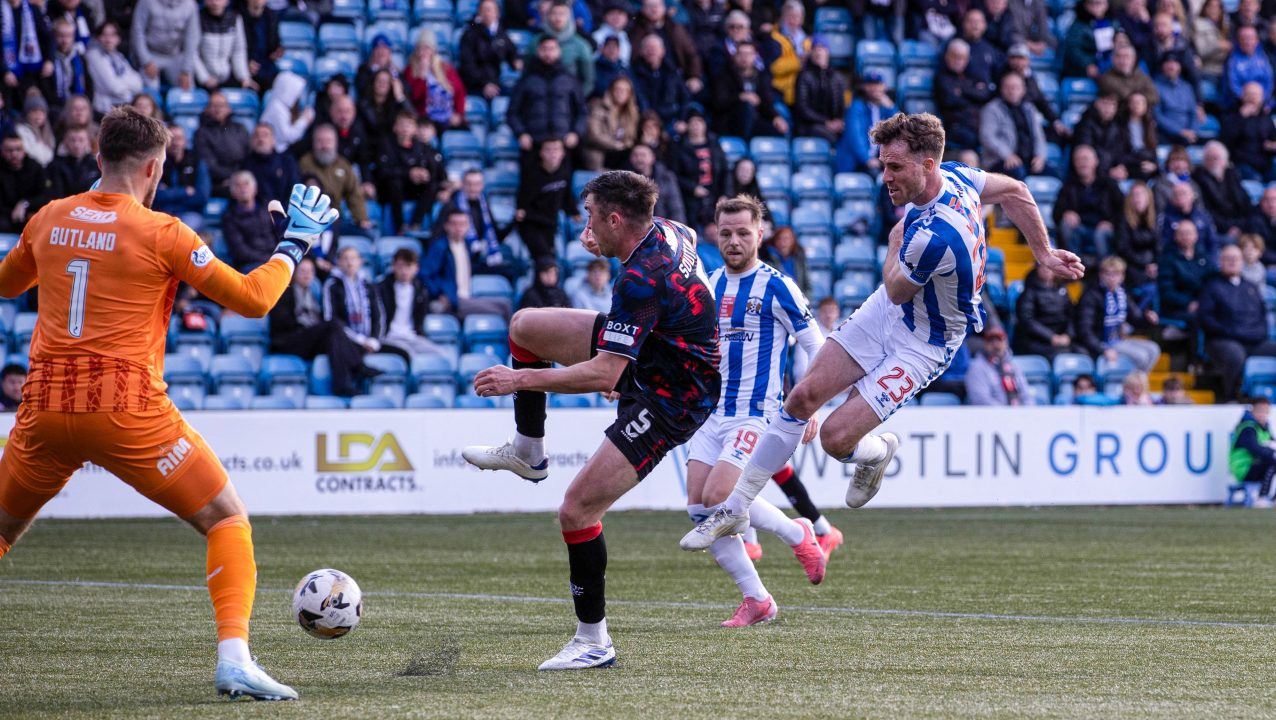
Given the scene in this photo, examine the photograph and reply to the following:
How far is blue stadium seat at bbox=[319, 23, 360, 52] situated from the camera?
2148 centimetres

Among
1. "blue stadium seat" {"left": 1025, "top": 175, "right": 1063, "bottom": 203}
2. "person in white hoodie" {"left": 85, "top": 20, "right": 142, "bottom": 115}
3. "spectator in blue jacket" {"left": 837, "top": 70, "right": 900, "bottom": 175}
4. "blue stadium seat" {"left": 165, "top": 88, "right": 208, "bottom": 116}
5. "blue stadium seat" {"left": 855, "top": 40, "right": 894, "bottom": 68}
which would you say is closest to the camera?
"person in white hoodie" {"left": 85, "top": 20, "right": 142, "bottom": 115}

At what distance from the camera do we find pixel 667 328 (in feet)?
24.0

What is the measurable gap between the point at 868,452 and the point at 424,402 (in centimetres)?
983

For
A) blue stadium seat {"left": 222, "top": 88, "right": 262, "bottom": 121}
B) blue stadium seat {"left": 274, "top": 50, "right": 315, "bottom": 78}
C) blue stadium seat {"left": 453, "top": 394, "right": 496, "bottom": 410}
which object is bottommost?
blue stadium seat {"left": 453, "top": 394, "right": 496, "bottom": 410}

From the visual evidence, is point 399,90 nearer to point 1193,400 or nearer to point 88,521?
point 88,521

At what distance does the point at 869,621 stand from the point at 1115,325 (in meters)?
13.3

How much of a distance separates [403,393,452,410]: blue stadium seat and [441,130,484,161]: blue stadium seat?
3.87 metres

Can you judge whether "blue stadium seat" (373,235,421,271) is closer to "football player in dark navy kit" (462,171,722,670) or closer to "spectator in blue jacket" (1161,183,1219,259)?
"spectator in blue jacket" (1161,183,1219,259)

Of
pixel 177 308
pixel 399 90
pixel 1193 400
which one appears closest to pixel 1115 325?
pixel 1193 400

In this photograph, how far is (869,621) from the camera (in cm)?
896

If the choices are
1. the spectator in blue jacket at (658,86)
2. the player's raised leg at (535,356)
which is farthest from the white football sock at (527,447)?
the spectator in blue jacket at (658,86)

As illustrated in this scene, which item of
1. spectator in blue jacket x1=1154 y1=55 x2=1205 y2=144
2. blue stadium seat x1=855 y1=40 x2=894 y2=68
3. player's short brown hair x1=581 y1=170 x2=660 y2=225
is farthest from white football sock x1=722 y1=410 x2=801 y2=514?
spectator in blue jacket x1=1154 y1=55 x2=1205 y2=144

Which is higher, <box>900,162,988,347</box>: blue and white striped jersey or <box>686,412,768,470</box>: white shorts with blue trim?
<box>900,162,988,347</box>: blue and white striped jersey

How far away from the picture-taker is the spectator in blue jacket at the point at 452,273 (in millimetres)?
19156
